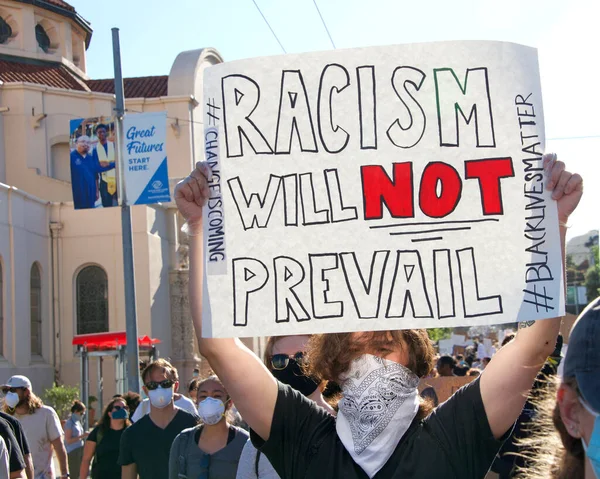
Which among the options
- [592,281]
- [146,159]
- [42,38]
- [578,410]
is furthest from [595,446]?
[592,281]

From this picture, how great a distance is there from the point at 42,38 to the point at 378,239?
127 feet

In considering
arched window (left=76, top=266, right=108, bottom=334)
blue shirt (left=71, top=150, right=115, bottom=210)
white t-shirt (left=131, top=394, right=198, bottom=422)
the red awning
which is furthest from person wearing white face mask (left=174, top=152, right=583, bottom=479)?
arched window (left=76, top=266, right=108, bottom=334)

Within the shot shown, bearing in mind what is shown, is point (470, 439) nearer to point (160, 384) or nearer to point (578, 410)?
point (578, 410)

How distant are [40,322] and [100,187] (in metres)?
12.4

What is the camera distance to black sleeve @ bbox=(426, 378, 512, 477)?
119 inches

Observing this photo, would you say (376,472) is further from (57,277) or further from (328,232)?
(57,277)

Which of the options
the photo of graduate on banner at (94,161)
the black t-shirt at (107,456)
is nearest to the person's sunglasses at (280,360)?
the black t-shirt at (107,456)

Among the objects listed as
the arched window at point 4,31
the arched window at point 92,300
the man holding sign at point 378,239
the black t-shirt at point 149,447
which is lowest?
the black t-shirt at point 149,447

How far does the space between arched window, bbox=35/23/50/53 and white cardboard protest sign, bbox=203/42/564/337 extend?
38.1 m

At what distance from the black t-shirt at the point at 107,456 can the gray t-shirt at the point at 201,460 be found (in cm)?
293

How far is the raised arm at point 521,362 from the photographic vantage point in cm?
300

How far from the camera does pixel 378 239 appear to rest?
3143 mm

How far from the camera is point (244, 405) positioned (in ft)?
10.2

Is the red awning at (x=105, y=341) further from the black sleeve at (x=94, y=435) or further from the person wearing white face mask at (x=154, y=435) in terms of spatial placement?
the person wearing white face mask at (x=154, y=435)
